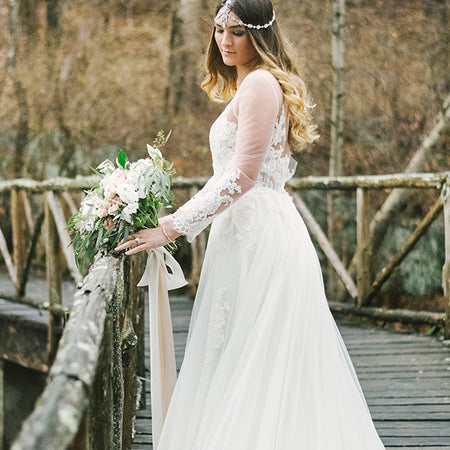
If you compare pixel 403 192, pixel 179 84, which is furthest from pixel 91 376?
pixel 179 84

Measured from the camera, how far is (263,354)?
247 centimetres

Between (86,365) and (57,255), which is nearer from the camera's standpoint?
(86,365)

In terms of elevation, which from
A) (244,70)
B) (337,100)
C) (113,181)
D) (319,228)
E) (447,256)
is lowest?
(447,256)

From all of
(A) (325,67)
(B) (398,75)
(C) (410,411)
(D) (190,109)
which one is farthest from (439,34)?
(C) (410,411)

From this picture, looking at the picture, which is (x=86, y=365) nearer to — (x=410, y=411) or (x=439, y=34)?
(x=410, y=411)

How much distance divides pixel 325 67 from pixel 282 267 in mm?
6960

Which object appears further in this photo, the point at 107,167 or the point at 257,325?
the point at 107,167

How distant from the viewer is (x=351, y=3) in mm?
9258

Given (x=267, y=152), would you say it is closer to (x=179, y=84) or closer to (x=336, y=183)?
(x=336, y=183)

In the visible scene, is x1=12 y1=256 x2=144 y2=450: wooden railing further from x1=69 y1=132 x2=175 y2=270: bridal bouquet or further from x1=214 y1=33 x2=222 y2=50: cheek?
x1=214 y1=33 x2=222 y2=50: cheek

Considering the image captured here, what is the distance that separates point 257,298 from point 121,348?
66 centimetres

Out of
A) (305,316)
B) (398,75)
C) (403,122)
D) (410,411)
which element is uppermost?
(398,75)

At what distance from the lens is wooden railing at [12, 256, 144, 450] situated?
1221mm

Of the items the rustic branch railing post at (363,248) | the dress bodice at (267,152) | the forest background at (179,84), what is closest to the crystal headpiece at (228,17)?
the dress bodice at (267,152)
